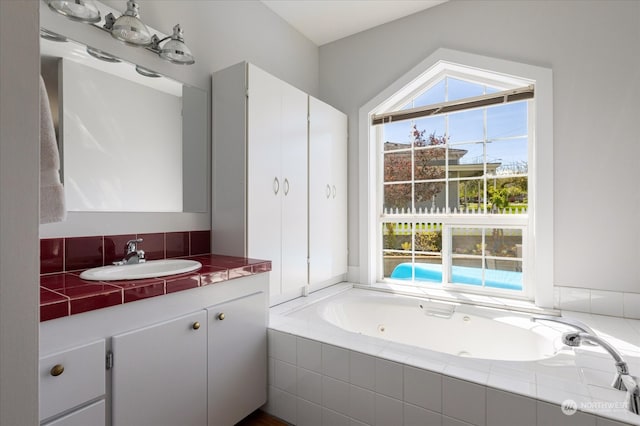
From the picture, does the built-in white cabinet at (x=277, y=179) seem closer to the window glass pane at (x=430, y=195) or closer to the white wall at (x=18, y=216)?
the window glass pane at (x=430, y=195)

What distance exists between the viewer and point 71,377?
1.06 m

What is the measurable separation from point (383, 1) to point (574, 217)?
6.70 ft

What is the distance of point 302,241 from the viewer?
2432mm

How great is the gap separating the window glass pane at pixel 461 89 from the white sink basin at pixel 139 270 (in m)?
2.27

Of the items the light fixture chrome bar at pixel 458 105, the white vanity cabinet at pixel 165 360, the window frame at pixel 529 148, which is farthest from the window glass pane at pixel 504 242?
the white vanity cabinet at pixel 165 360

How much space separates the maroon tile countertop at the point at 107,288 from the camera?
105 cm

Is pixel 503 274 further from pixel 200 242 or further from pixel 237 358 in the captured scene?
pixel 200 242

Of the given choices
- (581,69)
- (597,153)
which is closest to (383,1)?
(581,69)

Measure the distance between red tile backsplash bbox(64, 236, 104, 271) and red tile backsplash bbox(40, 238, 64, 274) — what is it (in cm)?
2

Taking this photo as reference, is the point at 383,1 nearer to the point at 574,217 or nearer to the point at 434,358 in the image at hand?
the point at 574,217

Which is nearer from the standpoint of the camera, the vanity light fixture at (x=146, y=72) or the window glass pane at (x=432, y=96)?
the vanity light fixture at (x=146, y=72)

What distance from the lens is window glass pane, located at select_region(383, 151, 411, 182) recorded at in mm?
2914

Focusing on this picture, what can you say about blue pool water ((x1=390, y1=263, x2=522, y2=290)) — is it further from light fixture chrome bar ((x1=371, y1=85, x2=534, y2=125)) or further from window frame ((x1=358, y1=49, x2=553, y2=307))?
light fixture chrome bar ((x1=371, y1=85, x2=534, y2=125))

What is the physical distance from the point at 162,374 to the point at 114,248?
0.72 m
